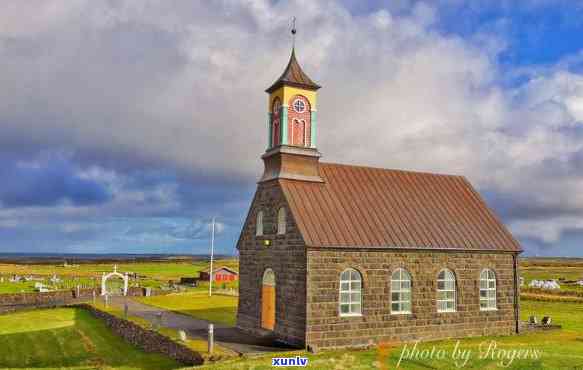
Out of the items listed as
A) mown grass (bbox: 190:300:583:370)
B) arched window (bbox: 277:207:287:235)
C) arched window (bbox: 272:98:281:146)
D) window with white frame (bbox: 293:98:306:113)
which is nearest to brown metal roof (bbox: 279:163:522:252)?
arched window (bbox: 277:207:287:235)

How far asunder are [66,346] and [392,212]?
20.8m

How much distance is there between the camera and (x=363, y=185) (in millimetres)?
29344

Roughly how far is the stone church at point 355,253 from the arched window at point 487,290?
0.18 ft

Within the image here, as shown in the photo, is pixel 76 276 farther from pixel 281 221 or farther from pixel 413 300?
pixel 413 300

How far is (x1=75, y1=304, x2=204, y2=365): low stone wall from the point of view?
22.8m

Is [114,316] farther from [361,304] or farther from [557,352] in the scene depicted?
[557,352]

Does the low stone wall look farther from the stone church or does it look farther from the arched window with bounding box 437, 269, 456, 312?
the arched window with bounding box 437, 269, 456, 312

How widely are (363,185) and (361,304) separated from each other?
7232 millimetres

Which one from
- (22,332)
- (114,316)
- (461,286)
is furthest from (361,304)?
(22,332)

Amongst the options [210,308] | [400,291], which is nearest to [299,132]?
[400,291]

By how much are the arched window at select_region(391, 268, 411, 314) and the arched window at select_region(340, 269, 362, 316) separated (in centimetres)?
204

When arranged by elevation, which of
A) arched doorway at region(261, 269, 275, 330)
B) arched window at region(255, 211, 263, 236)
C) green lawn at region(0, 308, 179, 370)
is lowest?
green lawn at region(0, 308, 179, 370)

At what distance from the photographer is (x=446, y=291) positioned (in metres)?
27.7

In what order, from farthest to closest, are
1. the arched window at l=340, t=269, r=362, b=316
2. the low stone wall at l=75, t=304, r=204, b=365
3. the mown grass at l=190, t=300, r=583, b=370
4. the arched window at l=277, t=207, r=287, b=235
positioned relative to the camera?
the arched window at l=277, t=207, r=287, b=235, the arched window at l=340, t=269, r=362, b=316, the low stone wall at l=75, t=304, r=204, b=365, the mown grass at l=190, t=300, r=583, b=370
